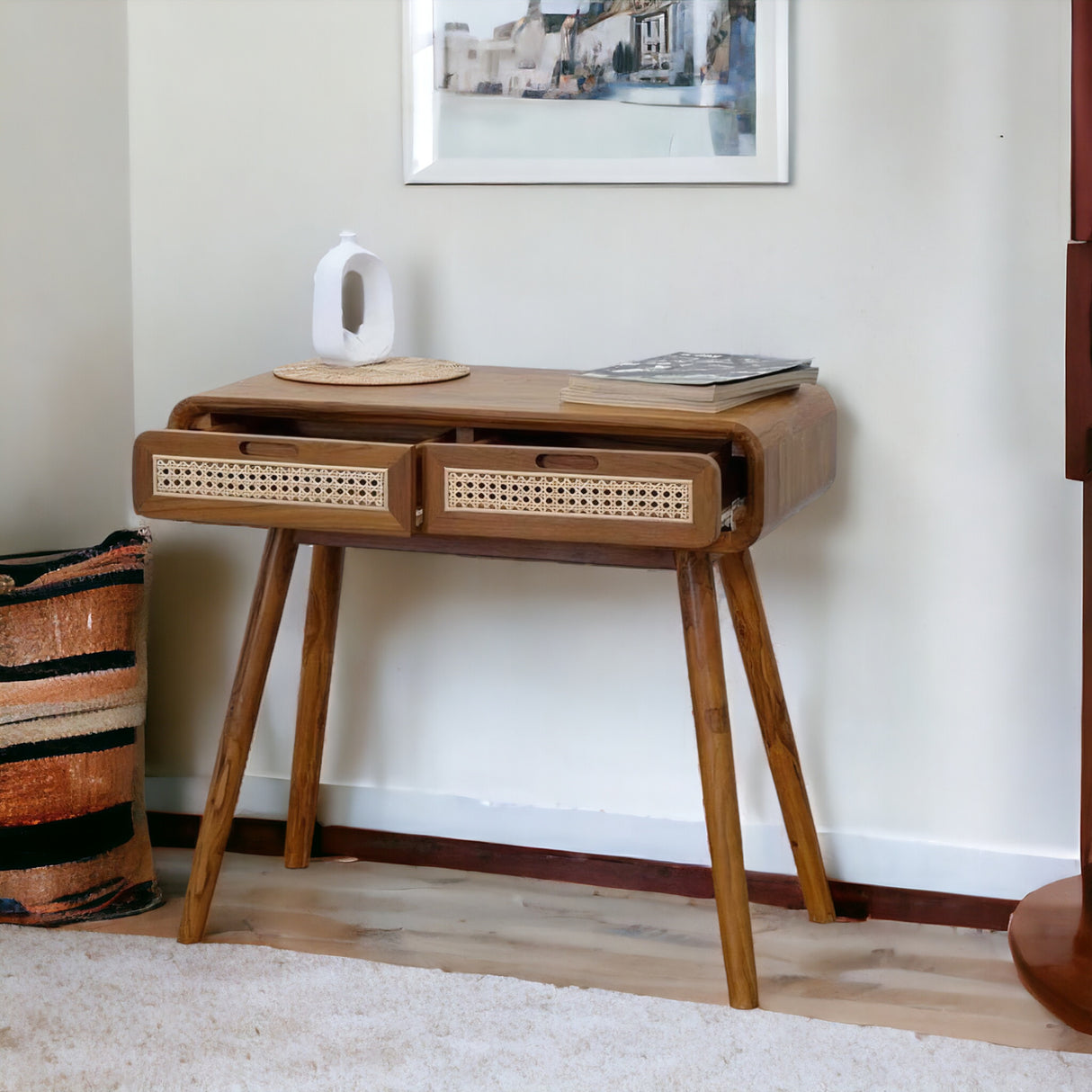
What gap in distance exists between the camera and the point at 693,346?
187cm

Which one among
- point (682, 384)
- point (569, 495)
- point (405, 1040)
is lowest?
point (405, 1040)

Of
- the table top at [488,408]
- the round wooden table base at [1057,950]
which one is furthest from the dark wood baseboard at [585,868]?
the table top at [488,408]

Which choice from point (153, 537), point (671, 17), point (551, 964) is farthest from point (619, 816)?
point (671, 17)

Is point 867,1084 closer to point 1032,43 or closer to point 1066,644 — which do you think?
point 1066,644

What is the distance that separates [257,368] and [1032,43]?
47.0 inches

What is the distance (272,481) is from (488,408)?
257 millimetres

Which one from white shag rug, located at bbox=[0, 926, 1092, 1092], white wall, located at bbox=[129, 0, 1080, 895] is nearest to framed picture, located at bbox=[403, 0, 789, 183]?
white wall, located at bbox=[129, 0, 1080, 895]

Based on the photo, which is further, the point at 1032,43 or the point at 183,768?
the point at 183,768

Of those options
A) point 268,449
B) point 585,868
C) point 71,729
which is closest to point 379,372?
point 268,449

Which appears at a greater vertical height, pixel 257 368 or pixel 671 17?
pixel 671 17

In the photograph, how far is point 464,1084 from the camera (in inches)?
57.0

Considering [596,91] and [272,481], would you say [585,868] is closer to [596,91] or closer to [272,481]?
[272,481]

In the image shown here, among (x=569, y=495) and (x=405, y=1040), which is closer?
(x=569, y=495)

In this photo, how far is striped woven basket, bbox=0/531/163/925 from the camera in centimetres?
173
